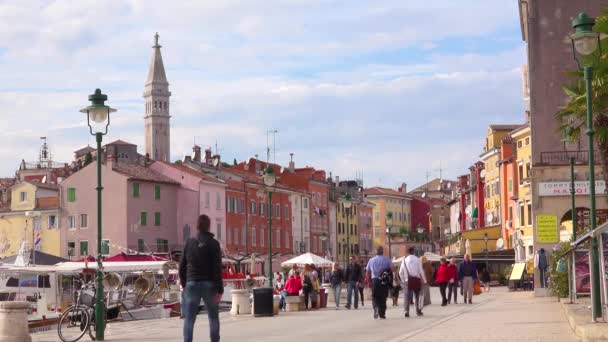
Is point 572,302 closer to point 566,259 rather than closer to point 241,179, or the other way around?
point 566,259

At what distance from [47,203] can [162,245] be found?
11008 mm

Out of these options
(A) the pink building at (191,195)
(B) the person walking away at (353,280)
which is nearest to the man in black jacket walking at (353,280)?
(B) the person walking away at (353,280)

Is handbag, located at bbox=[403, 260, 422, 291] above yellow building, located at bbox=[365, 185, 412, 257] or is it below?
below

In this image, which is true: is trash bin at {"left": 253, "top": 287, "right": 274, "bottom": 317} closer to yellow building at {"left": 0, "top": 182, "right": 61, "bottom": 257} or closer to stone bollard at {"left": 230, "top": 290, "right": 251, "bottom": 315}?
stone bollard at {"left": 230, "top": 290, "right": 251, "bottom": 315}

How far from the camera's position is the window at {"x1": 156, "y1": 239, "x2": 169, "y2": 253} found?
4186 inches

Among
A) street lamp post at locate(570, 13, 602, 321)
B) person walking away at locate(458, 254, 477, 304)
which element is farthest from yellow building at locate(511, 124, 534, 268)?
street lamp post at locate(570, 13, 602, 321)

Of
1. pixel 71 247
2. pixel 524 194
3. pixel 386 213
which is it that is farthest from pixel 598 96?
pixel 386 213

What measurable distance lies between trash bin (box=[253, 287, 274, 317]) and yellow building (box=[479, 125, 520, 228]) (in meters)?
81.1

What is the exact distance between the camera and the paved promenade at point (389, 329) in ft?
70.1

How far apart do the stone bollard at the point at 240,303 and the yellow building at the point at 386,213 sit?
144807mm

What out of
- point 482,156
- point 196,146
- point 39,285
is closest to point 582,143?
point 39,285

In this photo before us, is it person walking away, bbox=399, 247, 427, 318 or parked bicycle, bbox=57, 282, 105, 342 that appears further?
person walking away, bbox=399, 247, 427, 318

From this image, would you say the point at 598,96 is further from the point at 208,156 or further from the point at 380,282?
the point at 208,156

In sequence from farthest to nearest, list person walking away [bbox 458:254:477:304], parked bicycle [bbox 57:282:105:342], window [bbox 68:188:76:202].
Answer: window [bbox 68:188:76:202] < person walking away [bbox 458:254:477:304] < parked bicycle [bbox 57:282:105:342]
